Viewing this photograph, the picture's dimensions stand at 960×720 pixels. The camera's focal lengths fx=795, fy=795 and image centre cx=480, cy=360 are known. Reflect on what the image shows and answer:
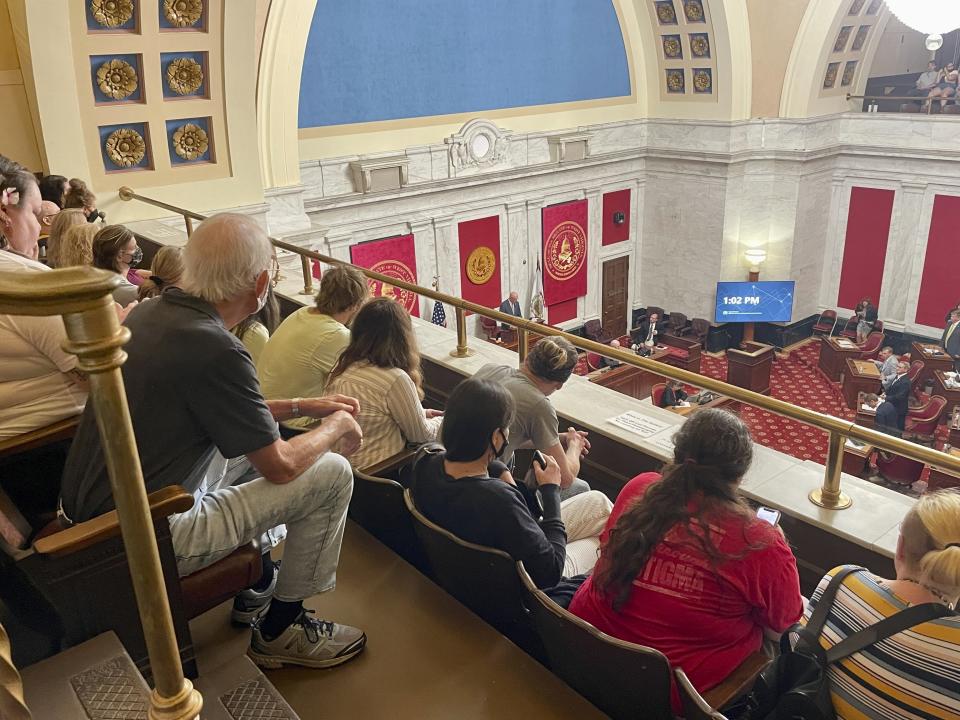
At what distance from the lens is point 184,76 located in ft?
24.7

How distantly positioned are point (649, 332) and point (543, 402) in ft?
36.7

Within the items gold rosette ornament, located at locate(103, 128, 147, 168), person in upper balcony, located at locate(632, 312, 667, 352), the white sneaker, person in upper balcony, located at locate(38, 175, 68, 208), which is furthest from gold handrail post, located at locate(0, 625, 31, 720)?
person in upper balcony, located at locate(632, 312, 667, 352)

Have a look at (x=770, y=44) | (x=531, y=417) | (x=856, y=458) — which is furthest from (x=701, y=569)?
(x=770, y=44)

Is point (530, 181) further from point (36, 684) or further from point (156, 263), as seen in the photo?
point (36, 684)

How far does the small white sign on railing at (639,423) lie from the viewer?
357 centimetres

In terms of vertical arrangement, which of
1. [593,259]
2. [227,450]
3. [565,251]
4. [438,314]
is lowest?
[438,314]

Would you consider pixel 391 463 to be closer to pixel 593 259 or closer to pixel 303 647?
pixel 303 647

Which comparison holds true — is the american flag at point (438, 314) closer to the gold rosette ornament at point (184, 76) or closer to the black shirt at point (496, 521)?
the gold rosette ornament at point (184, 76)

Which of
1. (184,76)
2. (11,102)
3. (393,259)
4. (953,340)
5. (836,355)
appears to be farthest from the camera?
(836,355)

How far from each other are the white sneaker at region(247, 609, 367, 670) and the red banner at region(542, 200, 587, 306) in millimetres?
12112

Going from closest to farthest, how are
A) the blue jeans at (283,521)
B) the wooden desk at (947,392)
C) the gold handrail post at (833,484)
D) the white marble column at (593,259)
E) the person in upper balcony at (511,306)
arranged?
the blue jeans at (283,521)
the gold handrail post at (833,484)
the wooden desk at (947,392)
the person in upper balcony at (511,306)
the white marble column at (593,259)

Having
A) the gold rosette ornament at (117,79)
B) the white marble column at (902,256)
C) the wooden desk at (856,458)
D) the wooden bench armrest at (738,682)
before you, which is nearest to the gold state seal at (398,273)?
the gold rosette ornament at (117,79)

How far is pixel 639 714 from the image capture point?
1993 millimetres

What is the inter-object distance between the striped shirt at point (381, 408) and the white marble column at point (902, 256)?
13717 millimetres
